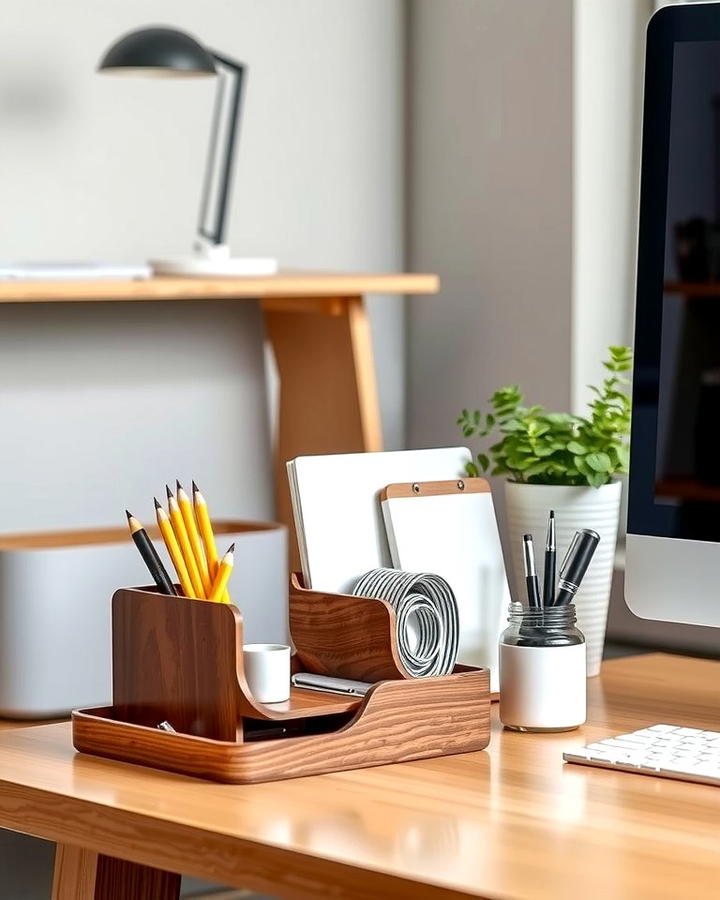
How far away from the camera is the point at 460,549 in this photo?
52.7 inches

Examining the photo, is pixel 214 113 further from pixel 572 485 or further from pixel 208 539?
pixel 208 539

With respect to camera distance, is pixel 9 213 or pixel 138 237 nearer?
pixel 9 213

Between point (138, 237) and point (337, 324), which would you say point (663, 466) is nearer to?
point (337, 324)

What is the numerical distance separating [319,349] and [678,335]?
0.89 meters

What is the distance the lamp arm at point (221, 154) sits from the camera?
201cm

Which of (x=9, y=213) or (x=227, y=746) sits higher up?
(x=9, y=213)

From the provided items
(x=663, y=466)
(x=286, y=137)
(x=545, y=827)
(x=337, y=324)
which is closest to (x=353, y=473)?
(x=663, y=466)

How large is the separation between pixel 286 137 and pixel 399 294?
29 centimetres

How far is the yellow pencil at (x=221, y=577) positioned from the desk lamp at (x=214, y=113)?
821 millimetres

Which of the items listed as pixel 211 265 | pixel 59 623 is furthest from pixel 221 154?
pixel 59 623

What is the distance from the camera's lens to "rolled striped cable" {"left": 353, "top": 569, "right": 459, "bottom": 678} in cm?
121

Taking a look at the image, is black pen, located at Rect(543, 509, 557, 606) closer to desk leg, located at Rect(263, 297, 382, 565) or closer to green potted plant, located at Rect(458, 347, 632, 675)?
green potted plant, located at Rect(458, 347, 632, 675)

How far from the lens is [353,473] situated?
4.30 ft

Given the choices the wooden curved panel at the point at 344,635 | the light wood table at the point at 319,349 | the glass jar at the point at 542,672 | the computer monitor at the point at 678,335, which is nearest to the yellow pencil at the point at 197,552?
the wooden curved panel at the point at 344,635
